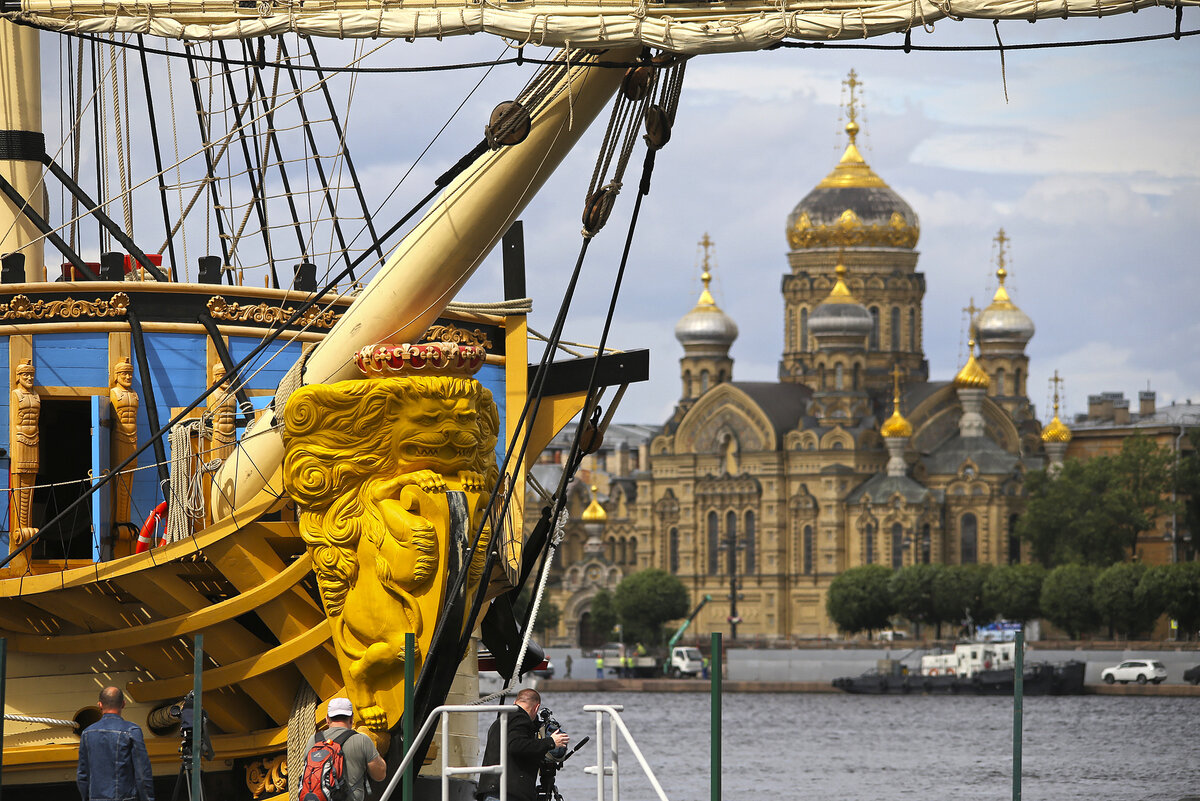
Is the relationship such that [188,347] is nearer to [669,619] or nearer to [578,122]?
[578,122]

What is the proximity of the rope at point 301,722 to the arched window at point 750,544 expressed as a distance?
94.1 meters

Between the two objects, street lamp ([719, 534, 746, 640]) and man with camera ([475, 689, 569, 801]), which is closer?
man with camera ([475, 689, 569, 801])

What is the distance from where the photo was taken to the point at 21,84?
16.5m

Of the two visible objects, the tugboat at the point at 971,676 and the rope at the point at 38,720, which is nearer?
the rope at the point at 38,720

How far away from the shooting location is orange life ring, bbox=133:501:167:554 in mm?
13883

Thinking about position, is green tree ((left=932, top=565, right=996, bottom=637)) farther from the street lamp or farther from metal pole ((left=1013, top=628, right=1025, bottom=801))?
metal pole ((left=1013, top=628, right=1025, bottom=801))

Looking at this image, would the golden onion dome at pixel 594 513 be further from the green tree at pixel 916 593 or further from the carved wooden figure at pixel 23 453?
the carved wooden figure at pixel 23 453

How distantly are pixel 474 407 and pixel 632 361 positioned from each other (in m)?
2.66

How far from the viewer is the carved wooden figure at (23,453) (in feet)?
46.4

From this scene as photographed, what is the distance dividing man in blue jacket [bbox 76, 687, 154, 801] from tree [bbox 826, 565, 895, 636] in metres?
80.4

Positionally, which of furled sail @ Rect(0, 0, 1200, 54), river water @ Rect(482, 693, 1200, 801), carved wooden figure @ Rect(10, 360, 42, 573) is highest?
furled sail @ Rect(0, 0, 1200, 54)

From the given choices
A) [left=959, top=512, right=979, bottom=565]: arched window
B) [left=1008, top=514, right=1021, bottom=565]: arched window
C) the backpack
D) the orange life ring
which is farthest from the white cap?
[left=959, top=512, right=979, bottom=565]: arched window

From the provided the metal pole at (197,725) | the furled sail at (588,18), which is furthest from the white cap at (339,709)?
the furled sail at (588,18)

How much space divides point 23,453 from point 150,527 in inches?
39.0
